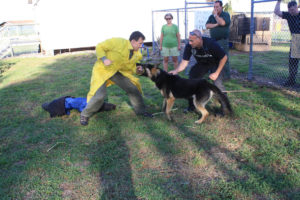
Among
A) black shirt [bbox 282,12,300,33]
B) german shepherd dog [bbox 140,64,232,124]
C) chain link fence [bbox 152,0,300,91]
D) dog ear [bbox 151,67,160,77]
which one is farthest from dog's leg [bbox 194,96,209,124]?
black shirt [bbox 282,12,300,33]

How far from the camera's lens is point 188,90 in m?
4.38

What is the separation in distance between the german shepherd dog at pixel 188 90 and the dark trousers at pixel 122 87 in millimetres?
377

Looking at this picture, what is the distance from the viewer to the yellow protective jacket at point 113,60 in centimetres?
412

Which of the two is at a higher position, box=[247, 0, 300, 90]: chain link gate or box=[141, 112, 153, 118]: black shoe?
box=[247, 0, 300, 90]: chain link gate

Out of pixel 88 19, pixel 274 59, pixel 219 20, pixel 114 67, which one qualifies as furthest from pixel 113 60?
pixel 88 19

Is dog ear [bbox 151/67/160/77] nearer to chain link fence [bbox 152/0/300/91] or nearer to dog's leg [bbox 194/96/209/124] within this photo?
dog's leg [bbox 194/96/209/124]

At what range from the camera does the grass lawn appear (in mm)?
2738

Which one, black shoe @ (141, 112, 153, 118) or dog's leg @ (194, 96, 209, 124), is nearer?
dog's leg @ (194, 96, 209, 124)

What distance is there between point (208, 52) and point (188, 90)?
2.80 ft

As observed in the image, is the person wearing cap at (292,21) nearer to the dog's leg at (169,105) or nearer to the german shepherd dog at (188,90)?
the german shepherd dog at (188,90)

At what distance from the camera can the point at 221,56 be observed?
4.45 meters

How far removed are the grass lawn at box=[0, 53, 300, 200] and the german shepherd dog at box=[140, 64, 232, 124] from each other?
301 millimetres

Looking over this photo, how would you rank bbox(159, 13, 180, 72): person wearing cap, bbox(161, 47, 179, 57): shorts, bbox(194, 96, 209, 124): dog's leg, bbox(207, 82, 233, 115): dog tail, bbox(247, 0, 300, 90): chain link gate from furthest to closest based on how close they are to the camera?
bbox(161, 47, 179, 57): shorts
bbox(159, 13, 180, 72): person wearing cap
bbox(247, 0, 300, 90): chain link gate
bbox(194, 96, 209, 124): dog's leg
bbox(207, 82, 233, 115): dog tail

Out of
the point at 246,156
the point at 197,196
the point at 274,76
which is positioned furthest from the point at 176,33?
the point at 197,196
